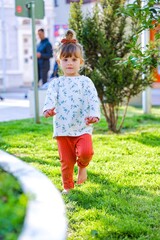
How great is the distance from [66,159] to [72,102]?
0.47m

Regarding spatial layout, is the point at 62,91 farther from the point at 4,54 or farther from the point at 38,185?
the point at 4,54

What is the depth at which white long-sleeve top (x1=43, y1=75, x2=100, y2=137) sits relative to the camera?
14.3 ft

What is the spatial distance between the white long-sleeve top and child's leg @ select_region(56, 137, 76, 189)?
77mm

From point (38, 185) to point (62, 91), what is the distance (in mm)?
2645

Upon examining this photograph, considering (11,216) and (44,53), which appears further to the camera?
(44,53)

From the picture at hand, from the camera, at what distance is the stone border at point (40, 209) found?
1383 mm

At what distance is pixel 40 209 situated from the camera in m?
1.53

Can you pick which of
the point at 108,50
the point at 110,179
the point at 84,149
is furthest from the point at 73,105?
the point at 108,50

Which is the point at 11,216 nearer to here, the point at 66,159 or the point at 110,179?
the point at 66,159

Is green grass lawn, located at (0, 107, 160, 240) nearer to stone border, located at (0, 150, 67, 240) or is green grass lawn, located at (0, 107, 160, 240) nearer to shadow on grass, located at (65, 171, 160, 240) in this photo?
shadow on grass, located at (65, 171, 160, 240)

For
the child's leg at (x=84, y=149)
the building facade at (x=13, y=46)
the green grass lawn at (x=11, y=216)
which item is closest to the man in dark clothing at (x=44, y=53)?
the child's leg at (x=84, y=149)

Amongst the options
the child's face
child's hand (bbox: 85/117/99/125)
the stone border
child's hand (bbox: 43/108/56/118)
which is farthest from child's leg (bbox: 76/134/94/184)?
the stone border

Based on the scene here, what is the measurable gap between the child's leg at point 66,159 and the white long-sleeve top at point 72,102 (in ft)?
0.25

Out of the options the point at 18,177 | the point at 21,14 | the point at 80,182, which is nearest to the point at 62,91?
the point at 80,182
